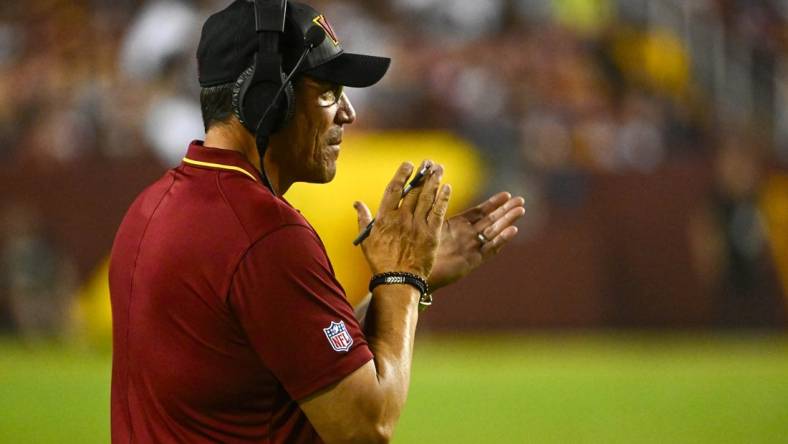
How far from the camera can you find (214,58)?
2.98 meters

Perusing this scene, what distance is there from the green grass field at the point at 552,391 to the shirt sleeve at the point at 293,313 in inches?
220

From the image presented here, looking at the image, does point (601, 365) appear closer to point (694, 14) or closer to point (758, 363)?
point (758, 363)

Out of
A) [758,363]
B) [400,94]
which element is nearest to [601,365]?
[758,363]

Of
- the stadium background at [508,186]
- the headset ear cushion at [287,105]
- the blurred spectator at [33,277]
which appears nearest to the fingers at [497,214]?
the headset ear cushion at [287,105]

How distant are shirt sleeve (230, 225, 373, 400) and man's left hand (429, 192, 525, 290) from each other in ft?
2.63

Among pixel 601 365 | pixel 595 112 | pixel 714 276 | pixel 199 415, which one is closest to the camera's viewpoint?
pixel 199 415

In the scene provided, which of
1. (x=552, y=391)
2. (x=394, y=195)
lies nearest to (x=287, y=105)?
(x=394, y=195)

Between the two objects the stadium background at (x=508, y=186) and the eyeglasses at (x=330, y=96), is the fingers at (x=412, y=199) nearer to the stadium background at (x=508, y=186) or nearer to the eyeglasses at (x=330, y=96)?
the eyeglasses at (x=330, y=96)

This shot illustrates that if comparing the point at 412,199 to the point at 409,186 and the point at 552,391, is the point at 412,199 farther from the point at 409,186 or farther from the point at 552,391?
the point at 552,391

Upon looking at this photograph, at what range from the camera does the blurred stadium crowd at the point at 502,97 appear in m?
13.5

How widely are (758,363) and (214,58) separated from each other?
390 inches

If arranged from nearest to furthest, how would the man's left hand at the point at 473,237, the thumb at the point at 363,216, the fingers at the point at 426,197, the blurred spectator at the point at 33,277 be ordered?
1. the fingers at the point at 426,197
2. the thumb at the point at 363,216
3. the man's left hand at the point at 473,237
4. the blurred spectator at the point at 33,277

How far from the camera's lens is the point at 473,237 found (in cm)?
364

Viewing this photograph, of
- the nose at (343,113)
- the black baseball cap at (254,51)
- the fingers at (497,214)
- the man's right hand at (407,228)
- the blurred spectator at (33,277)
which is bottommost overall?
the man's right hand at (407,228)
